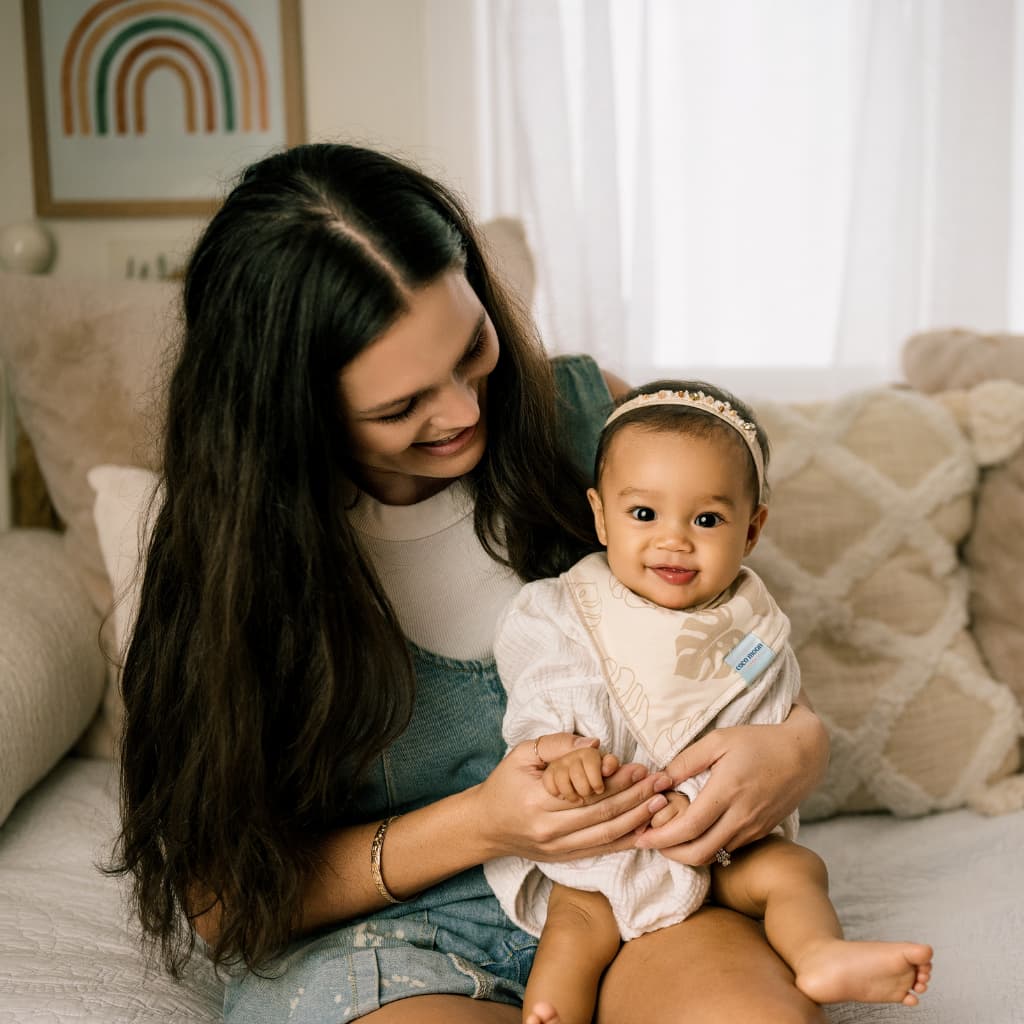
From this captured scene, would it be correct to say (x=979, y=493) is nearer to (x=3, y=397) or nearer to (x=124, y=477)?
(x=124, y=477)

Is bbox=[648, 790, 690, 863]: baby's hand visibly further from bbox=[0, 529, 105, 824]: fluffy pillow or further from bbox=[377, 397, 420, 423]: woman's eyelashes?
bbox=[0, 529, 105, 824]: fluffy pillow

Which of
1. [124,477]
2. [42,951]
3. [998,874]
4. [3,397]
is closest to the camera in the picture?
[42,951]

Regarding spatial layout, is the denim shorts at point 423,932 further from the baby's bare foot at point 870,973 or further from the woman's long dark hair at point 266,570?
the baby's bare foot at point 870,973

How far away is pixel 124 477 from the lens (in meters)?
1.57

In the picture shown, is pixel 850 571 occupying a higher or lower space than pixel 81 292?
lower

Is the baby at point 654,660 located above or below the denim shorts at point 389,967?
above

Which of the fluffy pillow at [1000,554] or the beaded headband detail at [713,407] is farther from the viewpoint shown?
the fluffy pillow at [1000,554]

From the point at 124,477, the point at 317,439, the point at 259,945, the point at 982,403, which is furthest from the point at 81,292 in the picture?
the point at 982,403

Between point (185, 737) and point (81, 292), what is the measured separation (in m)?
0.87

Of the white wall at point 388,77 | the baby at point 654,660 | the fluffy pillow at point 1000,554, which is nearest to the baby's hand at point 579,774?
the baby at point 654,660

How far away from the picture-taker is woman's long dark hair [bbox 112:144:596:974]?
105cm

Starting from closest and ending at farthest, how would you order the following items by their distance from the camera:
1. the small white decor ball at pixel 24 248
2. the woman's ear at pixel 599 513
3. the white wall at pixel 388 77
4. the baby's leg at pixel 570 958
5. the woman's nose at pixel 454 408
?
the baby's leg at pixel 570 958, the woman's nose at pixel 454 408, the woman's ear at pixel 599 513, the small white decor ball at pixel 24 248, the white wall at pixel 388 77

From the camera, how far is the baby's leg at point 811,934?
2.95 feet

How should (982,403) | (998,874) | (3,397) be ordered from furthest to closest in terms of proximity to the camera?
(3,397) < (982,403) < (998,874)
